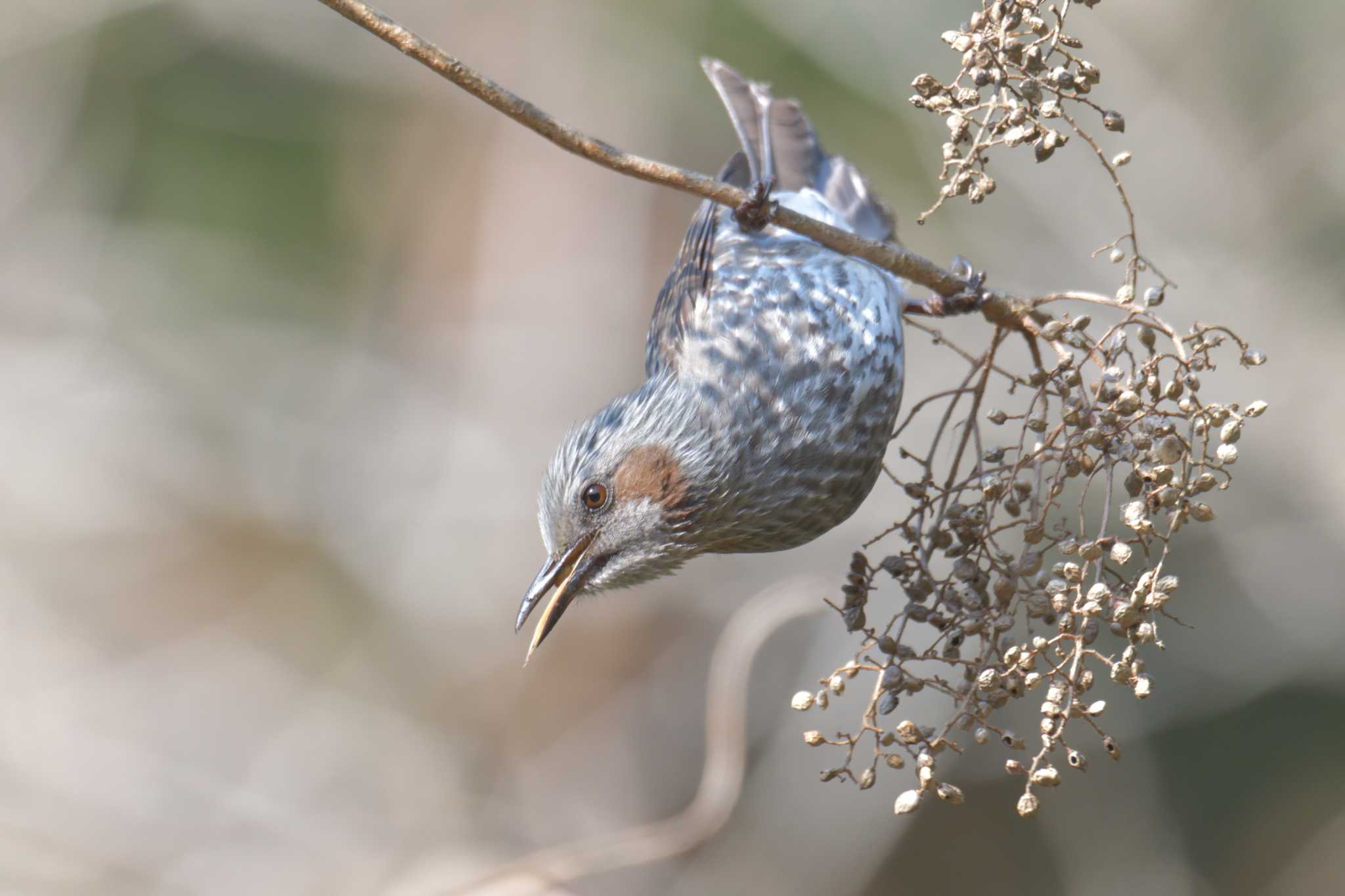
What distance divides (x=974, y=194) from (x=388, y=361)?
643cm

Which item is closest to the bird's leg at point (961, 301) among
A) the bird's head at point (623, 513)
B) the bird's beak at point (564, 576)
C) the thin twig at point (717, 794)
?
the bird's head at point (623, 513)

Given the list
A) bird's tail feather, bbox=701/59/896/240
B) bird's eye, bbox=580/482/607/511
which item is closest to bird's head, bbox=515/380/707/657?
bird's eye, bbox=580/482/607/511

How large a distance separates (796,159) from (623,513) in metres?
1.63

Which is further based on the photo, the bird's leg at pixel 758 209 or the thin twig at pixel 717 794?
the thin twig at pixel 717 794

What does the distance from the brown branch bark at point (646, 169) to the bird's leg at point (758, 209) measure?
0.04 metres

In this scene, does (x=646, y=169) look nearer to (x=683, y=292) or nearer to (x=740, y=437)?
(x=740, y=437)

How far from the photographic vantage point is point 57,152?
838 cm

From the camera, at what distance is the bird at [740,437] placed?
3027 millimetres

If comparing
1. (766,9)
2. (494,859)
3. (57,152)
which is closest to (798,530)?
(494,859)

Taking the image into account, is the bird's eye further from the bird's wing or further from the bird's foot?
the bird's foot

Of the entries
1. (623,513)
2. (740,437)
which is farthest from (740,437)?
(623,513)

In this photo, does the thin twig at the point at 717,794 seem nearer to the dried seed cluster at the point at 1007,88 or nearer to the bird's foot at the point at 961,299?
the bird's foot at the point at 961,299

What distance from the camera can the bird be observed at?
303 centimetres

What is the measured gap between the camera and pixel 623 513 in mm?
3012
